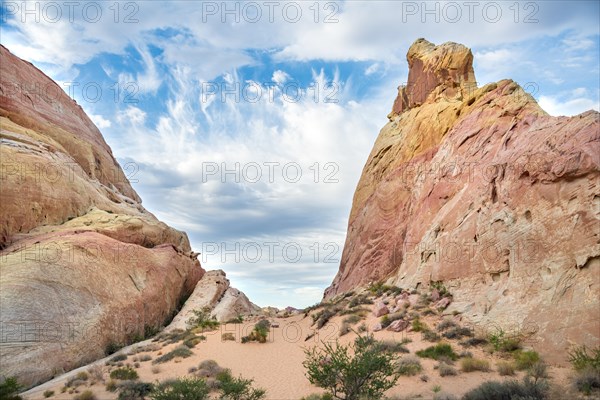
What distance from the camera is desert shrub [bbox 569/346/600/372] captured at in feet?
37.8

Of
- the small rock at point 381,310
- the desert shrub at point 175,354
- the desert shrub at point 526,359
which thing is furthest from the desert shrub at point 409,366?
the desert shrub at point 175,354

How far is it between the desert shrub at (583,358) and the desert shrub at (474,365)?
2383 mm

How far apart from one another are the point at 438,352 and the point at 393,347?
1761 millimetres

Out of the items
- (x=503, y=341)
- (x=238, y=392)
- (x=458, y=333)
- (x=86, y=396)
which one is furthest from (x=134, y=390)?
(x=503, y=341)

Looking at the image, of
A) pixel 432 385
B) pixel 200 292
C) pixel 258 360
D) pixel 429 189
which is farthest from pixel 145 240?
pixel 432 385

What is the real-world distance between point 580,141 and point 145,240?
90.4 feet

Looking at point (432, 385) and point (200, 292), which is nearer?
point (432, 385)

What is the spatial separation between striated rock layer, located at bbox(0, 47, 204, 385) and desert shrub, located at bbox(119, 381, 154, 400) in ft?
16.0

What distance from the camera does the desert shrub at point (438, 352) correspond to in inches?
576

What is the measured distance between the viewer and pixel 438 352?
48.8 ft

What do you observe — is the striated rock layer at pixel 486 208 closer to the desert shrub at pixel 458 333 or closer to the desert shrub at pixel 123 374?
the desert shrub at pixel 458 333

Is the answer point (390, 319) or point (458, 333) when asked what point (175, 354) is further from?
point (458, 333)

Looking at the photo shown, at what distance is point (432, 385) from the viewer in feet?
42.4

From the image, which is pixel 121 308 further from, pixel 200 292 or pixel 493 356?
pixel 493 356
